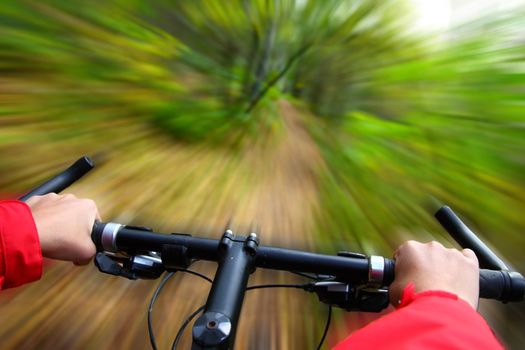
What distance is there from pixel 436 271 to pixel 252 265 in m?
0.29

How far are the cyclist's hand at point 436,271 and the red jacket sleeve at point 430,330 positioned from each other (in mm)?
50

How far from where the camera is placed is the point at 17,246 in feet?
2.07

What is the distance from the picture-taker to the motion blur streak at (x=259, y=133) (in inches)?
44.5

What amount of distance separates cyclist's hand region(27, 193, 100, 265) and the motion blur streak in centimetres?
42

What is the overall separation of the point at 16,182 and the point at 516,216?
64.3 inches

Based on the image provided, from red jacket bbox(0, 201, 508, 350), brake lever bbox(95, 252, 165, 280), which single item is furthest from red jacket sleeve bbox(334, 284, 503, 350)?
brake lever bbox(95, 252, 165, 280)

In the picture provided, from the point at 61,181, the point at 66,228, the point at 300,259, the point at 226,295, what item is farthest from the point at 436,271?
the point at 61,181

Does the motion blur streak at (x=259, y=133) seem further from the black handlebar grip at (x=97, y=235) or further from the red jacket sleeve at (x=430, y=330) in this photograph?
the red jacket sleeve at (x=430, y=330)

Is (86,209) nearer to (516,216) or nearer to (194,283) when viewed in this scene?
(194,283)

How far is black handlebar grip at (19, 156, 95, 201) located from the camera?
85 centimetres

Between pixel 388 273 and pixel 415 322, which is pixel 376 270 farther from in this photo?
pixel 415 322

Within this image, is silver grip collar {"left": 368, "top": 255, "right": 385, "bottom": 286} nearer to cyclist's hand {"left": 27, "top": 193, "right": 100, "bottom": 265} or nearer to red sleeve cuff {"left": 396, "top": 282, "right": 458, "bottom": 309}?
red sleeve cuff {"left": 396, "top": 282, "right": 458, "bottom": 309}

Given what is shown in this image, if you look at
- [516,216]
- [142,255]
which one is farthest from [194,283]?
[516,216]

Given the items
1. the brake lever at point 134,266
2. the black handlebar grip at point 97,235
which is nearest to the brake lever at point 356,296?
the brake lever at point 134,266
